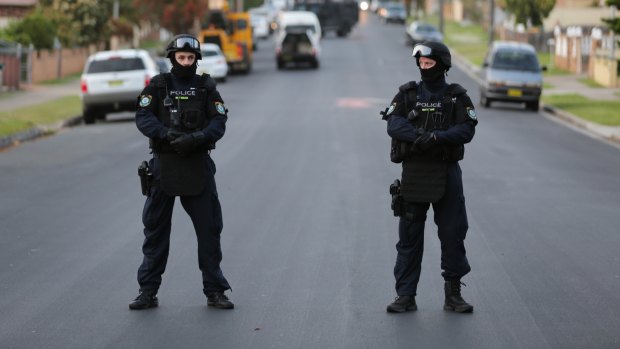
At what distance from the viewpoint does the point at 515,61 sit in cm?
3666

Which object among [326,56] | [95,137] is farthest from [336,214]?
[326,56]

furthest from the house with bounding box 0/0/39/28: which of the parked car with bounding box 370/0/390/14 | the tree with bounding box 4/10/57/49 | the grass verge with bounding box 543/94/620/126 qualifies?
the parked car with bounding box 370/0/390/14

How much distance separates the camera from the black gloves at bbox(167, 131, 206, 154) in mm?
8617

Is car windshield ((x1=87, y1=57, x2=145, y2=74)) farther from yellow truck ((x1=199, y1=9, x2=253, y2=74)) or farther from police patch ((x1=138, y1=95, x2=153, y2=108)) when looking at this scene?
police patch ((x1=138, y1=95, x2=153, y2=108))

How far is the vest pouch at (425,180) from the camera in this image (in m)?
8.66

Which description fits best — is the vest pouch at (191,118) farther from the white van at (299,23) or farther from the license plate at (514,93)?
the white van at (299,23)

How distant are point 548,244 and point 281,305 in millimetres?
3987

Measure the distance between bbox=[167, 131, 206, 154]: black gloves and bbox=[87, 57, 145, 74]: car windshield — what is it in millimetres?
22923

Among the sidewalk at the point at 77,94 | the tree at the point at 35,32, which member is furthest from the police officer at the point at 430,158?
the tree at the point at 35,32

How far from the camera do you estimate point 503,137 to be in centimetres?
2631

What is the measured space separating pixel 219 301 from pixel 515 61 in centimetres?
2869

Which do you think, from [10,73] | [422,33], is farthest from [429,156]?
[422,33]

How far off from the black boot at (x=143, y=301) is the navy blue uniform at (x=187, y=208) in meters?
0.03

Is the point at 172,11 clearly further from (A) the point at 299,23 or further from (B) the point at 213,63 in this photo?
(B) the point at 213,63
